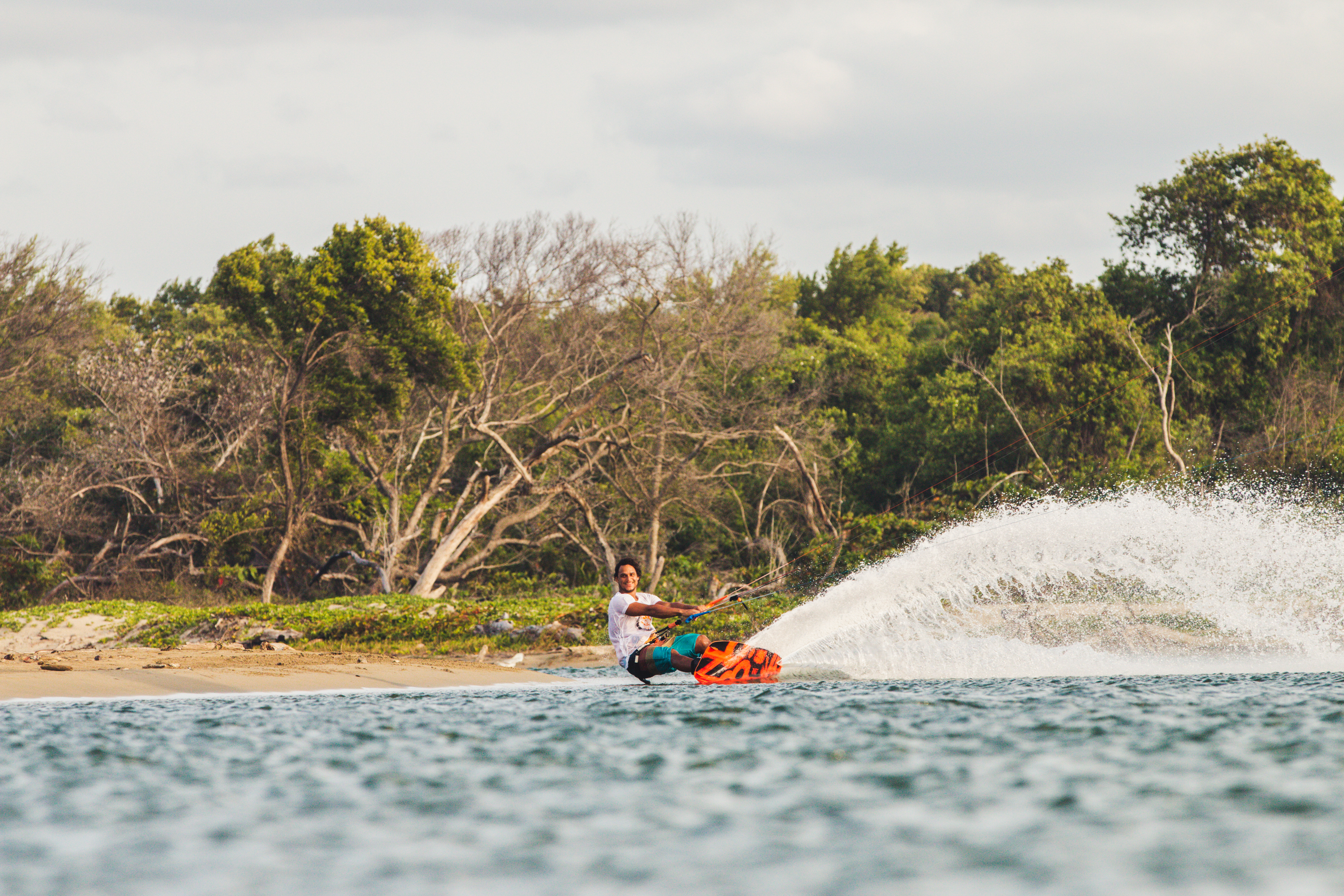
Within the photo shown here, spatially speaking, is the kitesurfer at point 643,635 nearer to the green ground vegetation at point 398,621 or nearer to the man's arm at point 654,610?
the man's arm at point 654,610

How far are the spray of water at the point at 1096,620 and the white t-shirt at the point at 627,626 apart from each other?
2.14 metres

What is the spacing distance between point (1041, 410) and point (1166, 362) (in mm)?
3650

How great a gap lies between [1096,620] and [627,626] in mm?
9222

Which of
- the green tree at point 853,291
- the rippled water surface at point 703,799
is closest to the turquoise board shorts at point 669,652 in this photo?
the rippled water surface at point 703,799

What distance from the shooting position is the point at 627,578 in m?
10.7

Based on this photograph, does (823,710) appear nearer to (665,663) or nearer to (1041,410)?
(665,663)

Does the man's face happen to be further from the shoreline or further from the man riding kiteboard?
the shoreline

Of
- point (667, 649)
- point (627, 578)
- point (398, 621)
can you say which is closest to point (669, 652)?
point (667, 649)

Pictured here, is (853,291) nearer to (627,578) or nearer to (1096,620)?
(1096,620)

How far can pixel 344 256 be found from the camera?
23.0 meters

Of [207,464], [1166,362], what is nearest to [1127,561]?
[1166,362]

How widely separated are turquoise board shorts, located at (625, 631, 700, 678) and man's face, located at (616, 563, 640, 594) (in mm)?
631

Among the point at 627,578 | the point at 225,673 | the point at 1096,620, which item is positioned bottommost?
the point at 1096,620

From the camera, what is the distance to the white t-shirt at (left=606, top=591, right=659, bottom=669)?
426 inches
